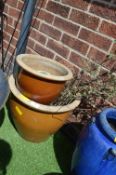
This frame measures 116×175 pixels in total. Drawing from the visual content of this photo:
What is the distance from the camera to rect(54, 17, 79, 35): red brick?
2910 mm

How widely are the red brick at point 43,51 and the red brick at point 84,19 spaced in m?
0.47

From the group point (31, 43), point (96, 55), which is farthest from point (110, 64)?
point (31, 43)

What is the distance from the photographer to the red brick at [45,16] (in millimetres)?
3159

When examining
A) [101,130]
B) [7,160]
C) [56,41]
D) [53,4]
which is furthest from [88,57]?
[7,160]

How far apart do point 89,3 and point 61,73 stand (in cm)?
67

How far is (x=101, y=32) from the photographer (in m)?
2.69

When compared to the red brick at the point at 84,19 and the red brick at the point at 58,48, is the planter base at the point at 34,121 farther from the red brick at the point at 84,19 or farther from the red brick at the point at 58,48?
the red brick at the point at 84,19

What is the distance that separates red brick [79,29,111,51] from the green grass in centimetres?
99

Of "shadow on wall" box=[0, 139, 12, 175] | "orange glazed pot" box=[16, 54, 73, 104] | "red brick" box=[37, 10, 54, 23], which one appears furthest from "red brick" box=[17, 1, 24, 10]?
"shadow on wall" box=[0, 139, 12, 175]

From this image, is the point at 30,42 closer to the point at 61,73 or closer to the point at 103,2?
the point at 61,73

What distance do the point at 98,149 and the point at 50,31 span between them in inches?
59.6

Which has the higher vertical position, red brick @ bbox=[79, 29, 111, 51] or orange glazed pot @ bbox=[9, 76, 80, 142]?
red brick @ bbox=[79, 29, 111, 51]

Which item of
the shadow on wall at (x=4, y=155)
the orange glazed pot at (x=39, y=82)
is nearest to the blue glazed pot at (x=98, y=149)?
the orange glazed pot at (x=39, y=82)

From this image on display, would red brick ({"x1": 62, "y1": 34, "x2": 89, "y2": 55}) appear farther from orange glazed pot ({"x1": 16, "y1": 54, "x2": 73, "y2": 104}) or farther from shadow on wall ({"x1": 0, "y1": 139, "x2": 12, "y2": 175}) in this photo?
shadow on wall ({"x1": 0, "y1": 139, "x2": 12, "y2": 175})
